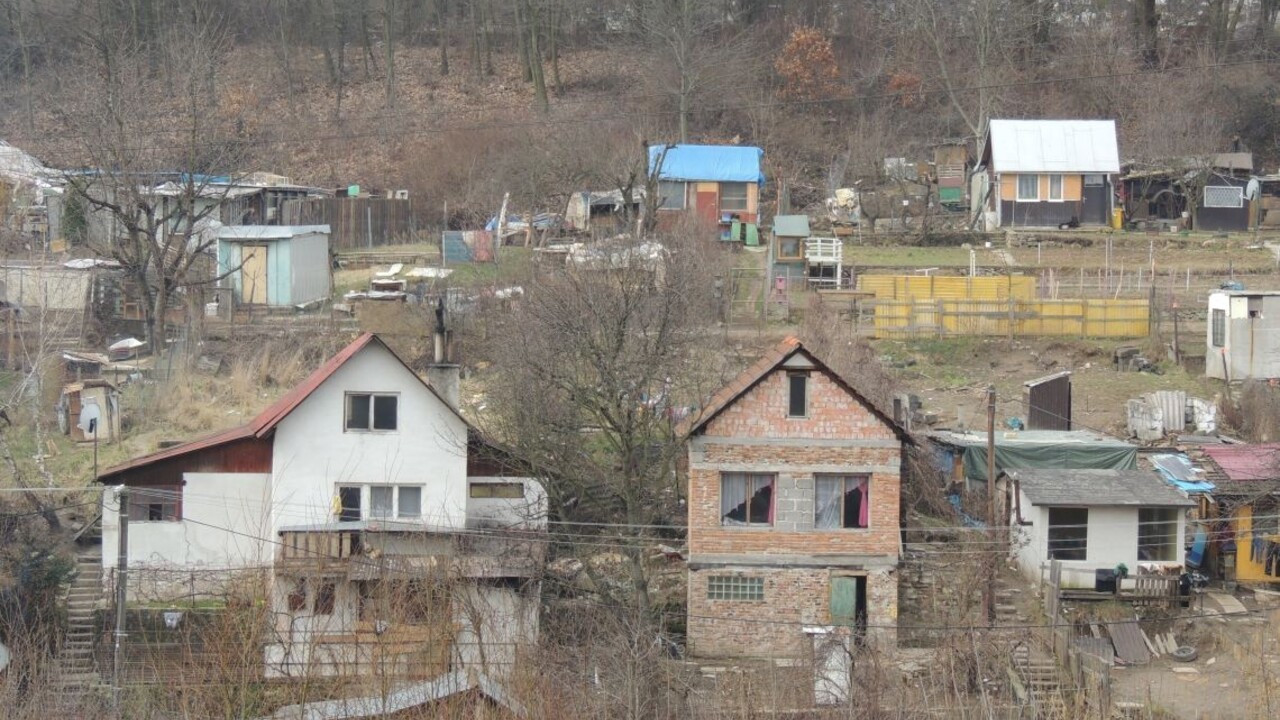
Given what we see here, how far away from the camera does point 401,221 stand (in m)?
43.8

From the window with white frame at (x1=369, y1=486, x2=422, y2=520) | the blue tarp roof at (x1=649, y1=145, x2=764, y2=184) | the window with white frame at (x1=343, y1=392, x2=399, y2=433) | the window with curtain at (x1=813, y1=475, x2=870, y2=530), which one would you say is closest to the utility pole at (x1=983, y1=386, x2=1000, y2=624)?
the window with curtain at (x1=813, y1=475, x2=870, y2=530)

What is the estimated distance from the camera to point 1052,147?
4431 cm

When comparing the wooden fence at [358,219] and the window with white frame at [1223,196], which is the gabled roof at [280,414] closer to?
the wooden fence at [358,219]

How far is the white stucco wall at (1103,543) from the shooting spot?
73.7 feet

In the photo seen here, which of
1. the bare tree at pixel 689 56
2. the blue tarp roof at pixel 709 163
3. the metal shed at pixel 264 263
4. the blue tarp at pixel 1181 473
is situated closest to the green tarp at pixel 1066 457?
the blue tarp at pixel 1181 473

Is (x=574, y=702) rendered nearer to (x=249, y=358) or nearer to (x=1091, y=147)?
(x=249, y=358)

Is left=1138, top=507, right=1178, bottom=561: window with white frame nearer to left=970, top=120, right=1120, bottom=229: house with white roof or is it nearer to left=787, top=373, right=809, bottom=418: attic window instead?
left=787, top=373, right=809, bottom=418: attic window

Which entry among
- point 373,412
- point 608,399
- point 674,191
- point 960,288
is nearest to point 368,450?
point 373,412

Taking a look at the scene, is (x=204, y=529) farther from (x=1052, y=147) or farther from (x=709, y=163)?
(x=1052, y=147)

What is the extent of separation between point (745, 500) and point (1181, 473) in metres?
7.25

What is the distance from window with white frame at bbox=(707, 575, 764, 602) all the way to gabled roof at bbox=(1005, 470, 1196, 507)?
436 centimetres

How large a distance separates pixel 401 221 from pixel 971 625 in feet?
88.6

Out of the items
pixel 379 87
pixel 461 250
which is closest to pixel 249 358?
pixel 461 250

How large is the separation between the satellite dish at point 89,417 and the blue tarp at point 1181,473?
17.1 meters
